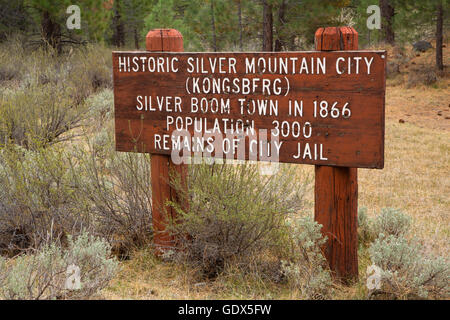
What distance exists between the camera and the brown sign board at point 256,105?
11.0 ft

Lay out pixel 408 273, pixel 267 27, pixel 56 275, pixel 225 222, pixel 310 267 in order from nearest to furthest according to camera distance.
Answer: pixel 56 275 → pixel 408 273 → pixel 310 267 → pixel 225 222 → pixel 267 27

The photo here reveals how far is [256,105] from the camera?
3.67m

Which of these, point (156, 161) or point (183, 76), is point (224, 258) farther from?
point (183, 76)

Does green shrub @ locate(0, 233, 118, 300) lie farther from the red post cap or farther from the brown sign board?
the red post cap

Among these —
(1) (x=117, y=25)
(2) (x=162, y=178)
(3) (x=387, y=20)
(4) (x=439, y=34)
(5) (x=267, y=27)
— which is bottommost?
(2) (x=162, y=178)

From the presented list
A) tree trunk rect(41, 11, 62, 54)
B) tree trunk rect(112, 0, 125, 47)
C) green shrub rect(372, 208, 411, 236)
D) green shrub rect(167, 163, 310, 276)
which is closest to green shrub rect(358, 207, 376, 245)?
green shrub rect(372, 208, 411, 236)

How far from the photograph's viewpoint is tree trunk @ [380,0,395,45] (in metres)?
19.6

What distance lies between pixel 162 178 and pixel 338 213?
1309 mm

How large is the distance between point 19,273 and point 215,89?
1692 mm

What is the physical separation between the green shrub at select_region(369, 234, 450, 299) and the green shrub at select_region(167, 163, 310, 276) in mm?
749

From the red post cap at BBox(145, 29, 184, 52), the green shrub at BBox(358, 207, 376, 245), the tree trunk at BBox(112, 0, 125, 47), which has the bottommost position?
the green shrub at BBox(358, 207, 376, 245)

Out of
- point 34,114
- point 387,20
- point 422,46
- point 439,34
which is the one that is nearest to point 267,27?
point 439,34

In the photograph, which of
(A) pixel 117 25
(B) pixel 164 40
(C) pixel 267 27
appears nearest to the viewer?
(B) pixel 164 40

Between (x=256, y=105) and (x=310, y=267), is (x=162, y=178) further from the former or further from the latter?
(x=310, y=267)
